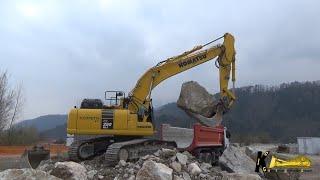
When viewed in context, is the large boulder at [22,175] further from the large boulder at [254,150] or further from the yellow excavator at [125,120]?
the large boulder at [254,150]

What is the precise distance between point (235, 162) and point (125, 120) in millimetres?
4370

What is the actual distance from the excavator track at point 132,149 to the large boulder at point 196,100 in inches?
82.2

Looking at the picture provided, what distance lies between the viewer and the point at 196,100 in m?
20.3

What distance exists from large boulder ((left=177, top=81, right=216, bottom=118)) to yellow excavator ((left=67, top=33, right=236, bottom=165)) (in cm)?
37

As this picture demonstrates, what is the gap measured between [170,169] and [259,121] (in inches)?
2989

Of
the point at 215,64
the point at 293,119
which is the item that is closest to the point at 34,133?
the point at 215,64

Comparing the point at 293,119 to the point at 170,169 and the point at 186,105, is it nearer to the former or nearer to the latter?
the point at 186,105

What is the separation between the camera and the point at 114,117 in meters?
18.0

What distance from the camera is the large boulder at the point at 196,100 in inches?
798

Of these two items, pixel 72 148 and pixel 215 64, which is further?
pixel 215 64

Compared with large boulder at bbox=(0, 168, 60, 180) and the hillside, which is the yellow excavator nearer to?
large boulder at bbox=(0, 168, 60, 180)

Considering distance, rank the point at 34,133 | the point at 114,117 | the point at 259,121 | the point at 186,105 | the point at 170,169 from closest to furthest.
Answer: the point at 170,169
the point at 114,117
the point at 186,105
the point at 34,133
the point at 259,121

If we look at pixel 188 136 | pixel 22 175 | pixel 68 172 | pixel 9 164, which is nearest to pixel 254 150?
pixel 188 136

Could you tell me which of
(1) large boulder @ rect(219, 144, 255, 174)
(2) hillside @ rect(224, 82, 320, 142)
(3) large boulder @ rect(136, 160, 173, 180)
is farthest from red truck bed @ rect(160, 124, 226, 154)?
(2) hillside @ rect(224, 82, 320, 142)
